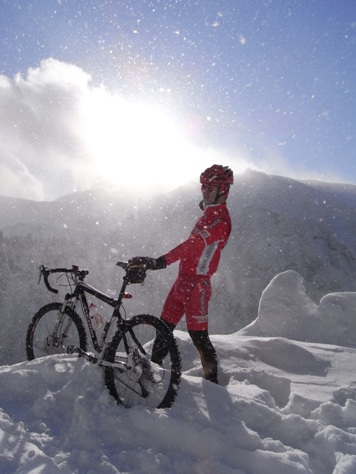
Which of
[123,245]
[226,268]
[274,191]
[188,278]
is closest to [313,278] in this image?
[226,268]

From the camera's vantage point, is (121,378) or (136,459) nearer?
(136,459)

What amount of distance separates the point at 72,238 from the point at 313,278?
123ft

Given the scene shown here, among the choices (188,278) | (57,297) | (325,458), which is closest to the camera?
(325,458)

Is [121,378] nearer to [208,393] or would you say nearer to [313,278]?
[208,393]

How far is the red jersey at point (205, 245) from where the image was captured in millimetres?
3750

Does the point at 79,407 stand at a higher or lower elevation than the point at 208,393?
lower

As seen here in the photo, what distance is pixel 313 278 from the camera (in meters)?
49.5

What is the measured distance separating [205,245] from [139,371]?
1507mm

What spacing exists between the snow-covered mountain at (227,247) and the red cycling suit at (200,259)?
41211mm

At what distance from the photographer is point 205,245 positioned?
3.80 meters

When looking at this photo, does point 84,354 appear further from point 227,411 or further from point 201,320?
point 227,411

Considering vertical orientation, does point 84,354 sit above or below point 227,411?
above

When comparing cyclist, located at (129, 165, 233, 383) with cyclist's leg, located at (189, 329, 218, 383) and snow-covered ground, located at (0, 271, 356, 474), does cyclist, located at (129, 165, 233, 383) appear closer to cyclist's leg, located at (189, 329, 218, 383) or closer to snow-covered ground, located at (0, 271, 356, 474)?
cyclist's leg, located at (189, 329, 218, 383)

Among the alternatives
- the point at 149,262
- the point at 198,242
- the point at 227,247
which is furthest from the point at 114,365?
the point at 227,247
